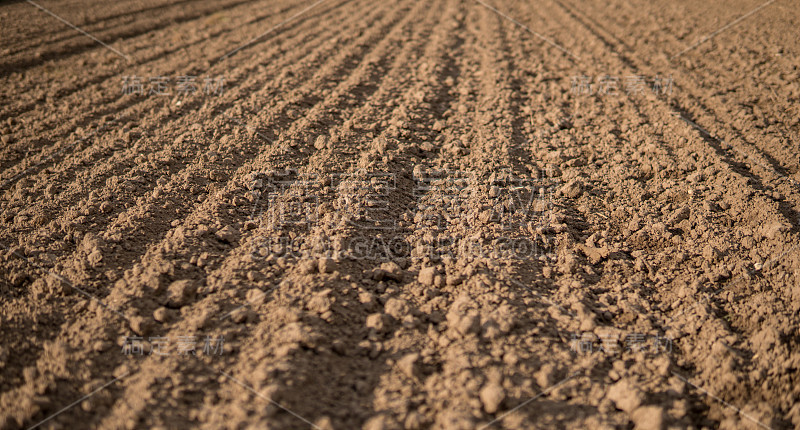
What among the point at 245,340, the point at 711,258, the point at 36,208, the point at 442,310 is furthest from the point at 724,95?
the point at 36,208

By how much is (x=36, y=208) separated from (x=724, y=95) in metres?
5.99

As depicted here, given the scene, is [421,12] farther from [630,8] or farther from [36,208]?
[36,208]

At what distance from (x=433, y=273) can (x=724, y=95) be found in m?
3.98

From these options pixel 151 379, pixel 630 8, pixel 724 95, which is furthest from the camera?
→ pixel 630 8

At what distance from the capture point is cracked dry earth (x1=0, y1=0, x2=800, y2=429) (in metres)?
1.96

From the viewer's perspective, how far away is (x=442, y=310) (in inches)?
92.4

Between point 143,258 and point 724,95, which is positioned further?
point 724,95

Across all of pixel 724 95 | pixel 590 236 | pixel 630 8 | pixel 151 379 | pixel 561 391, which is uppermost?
pixel 630 8

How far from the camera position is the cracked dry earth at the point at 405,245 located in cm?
196

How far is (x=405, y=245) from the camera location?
2.82 meters

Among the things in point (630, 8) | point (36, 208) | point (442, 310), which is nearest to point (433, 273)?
point (442, 310)

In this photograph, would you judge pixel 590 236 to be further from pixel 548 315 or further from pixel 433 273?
pixel 433 273

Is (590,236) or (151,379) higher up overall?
(590,236)

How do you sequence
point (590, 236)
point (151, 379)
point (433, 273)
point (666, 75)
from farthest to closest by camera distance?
point (666, 75), point (590, 236), point (433, 273), point (151, 379)
